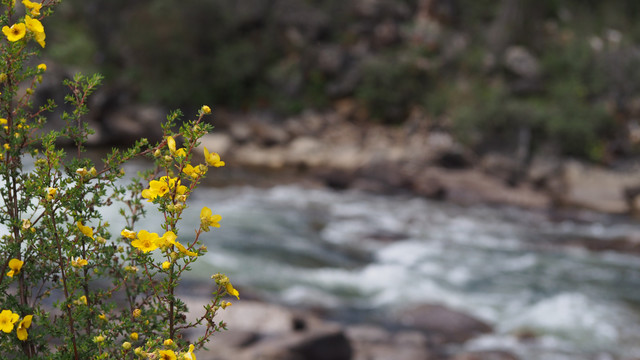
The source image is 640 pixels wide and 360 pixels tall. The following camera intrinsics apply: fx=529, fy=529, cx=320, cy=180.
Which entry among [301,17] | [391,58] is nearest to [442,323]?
[391,58]

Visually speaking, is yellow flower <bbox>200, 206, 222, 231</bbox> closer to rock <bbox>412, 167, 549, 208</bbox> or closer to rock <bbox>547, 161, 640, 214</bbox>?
rock <bbox>412, 167, 549, 208</bbox>

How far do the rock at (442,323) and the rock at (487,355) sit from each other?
1.29 feet

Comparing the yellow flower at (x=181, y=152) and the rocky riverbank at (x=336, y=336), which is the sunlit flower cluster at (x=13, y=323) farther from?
the rocky riverbank at (x=336, y=336)

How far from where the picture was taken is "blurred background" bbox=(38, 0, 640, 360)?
7.31m

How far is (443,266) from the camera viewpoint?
8.97m

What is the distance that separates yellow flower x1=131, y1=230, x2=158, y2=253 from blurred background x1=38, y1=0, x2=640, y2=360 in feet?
9.98

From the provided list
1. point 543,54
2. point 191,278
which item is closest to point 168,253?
point 191,278

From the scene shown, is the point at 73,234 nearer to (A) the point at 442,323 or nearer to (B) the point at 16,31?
(B) the point at 16,31

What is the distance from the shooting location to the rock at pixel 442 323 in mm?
6305

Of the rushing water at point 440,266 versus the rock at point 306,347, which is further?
the rushing water at point 440,266

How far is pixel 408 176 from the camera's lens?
52.2 feet

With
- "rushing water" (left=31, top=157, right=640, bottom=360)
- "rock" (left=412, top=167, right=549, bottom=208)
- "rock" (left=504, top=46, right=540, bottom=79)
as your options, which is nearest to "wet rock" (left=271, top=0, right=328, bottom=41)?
"rock" (left=504, top=46, right=540, bottom=79)

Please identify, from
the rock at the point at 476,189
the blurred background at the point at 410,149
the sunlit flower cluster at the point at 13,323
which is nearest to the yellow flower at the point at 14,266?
the sunlit flower cluster at the point at 13,323

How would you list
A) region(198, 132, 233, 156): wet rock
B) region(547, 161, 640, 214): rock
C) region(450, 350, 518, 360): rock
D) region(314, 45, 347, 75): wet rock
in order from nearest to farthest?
region(450, 350, 518, 360): rock → region(547, 161, 640, 214): rock → region(198, 132, 233, 156): wet rock → region(314, 45, 347, 75): wet rock
